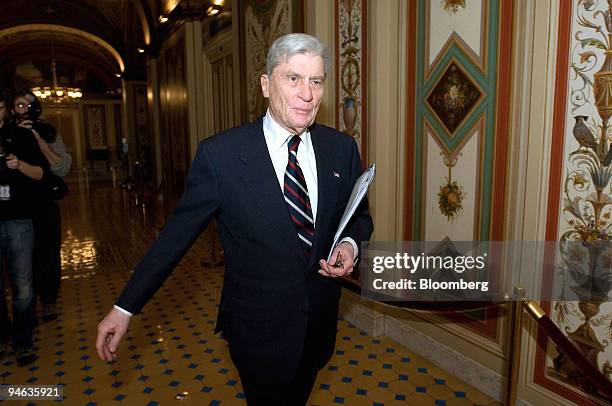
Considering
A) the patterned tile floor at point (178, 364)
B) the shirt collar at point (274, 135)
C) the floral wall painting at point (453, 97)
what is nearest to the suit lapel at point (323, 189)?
the shirt collar at point (274, 135)

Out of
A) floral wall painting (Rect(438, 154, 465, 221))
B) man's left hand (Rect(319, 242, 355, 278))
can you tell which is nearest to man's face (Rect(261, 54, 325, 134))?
man's left hand (Rect(319, 242, 355, 278))

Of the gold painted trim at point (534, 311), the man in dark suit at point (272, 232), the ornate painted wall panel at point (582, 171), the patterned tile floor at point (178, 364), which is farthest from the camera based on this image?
the patterned tile floor at point (178, 364)

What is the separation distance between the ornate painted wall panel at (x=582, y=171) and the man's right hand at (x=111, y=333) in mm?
2291

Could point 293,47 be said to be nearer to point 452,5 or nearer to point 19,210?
point 452,5

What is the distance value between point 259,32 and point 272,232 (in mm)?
4821

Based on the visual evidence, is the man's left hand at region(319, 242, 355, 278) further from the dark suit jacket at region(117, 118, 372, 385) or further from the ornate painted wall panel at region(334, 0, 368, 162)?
the ornate painted wall panel at region(334, 0, 368, 162)

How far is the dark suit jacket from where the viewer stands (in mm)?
1605

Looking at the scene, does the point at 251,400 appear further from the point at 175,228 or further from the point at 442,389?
the point at 442,389

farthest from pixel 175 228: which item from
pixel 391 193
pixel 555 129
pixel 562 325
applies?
pixel 391 193

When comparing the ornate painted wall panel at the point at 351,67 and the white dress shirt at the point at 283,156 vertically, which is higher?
the ornate painted wall panel at the point at 351,67

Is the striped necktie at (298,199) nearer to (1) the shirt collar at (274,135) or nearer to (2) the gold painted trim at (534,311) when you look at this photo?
(1) the shirt collar at (274,135)

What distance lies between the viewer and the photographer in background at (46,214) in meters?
3.69

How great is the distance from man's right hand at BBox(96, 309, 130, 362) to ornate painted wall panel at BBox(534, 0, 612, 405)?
229 centimetres

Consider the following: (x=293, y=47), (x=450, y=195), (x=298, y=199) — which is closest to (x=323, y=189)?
(x=298, y=199)
